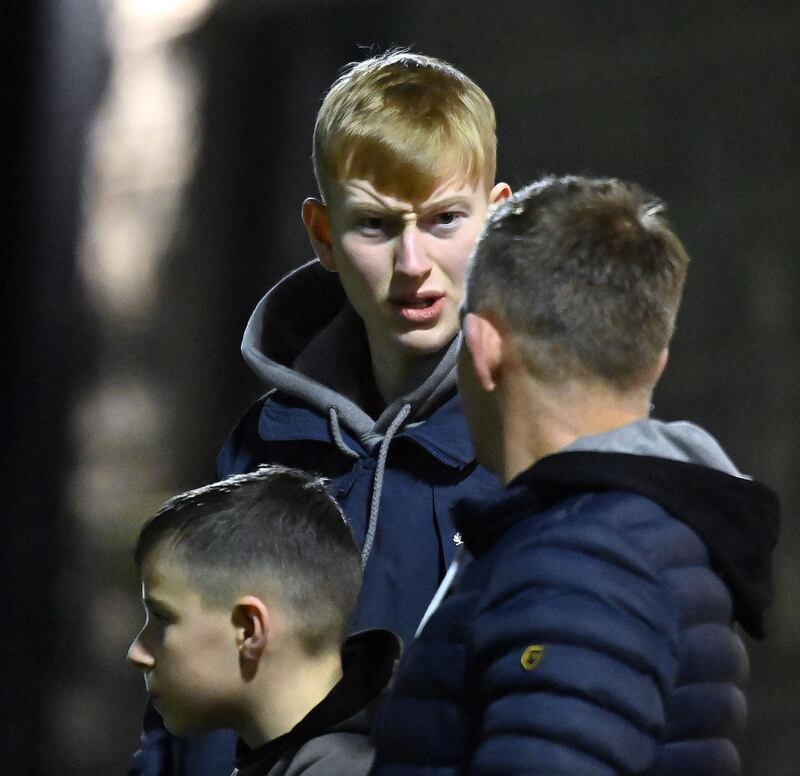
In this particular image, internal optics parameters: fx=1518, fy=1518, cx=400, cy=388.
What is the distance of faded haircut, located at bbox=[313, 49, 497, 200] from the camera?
1.58 metres

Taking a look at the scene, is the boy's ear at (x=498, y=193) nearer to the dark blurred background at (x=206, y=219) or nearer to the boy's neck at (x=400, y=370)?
the boy's neck at (x=400, y=370)

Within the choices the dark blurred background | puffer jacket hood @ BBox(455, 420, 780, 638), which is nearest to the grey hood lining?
puffer jacket hood @ BBox(455, 420, 780, 638)

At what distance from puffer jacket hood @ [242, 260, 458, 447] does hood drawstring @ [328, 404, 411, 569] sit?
1cm

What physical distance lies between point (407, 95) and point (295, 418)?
1.21ft

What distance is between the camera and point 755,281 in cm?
304

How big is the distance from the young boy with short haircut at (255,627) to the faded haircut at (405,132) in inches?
14.9

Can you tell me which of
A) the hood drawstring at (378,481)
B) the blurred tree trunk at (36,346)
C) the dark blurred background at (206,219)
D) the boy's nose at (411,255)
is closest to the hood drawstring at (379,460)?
the hood drawstring at (378,481)

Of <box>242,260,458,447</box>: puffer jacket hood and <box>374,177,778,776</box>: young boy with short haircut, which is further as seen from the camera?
<box>242,260,458,447</box>: puffer jacket hood

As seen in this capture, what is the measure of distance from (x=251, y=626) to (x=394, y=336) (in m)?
0.37

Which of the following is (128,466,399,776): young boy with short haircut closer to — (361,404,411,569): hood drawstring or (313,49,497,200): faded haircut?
(361,404,411,569): hood drawstring

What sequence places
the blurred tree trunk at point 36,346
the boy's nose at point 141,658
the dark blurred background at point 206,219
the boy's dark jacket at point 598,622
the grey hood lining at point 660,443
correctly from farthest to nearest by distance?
the blurred tree trunk at point 36,346
the dark blurred background at point 206,219
the boy's nose at point 141,658
the grey hood lining at point 660,443
the boy's dark jacket at point 598,622

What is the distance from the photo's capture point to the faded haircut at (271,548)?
1400mm

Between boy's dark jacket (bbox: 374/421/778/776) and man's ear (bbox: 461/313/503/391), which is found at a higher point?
man's ear (bbox: 461/313/503/391)

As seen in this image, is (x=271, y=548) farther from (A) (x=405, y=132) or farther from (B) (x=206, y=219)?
(B) (x=206, y=219)
